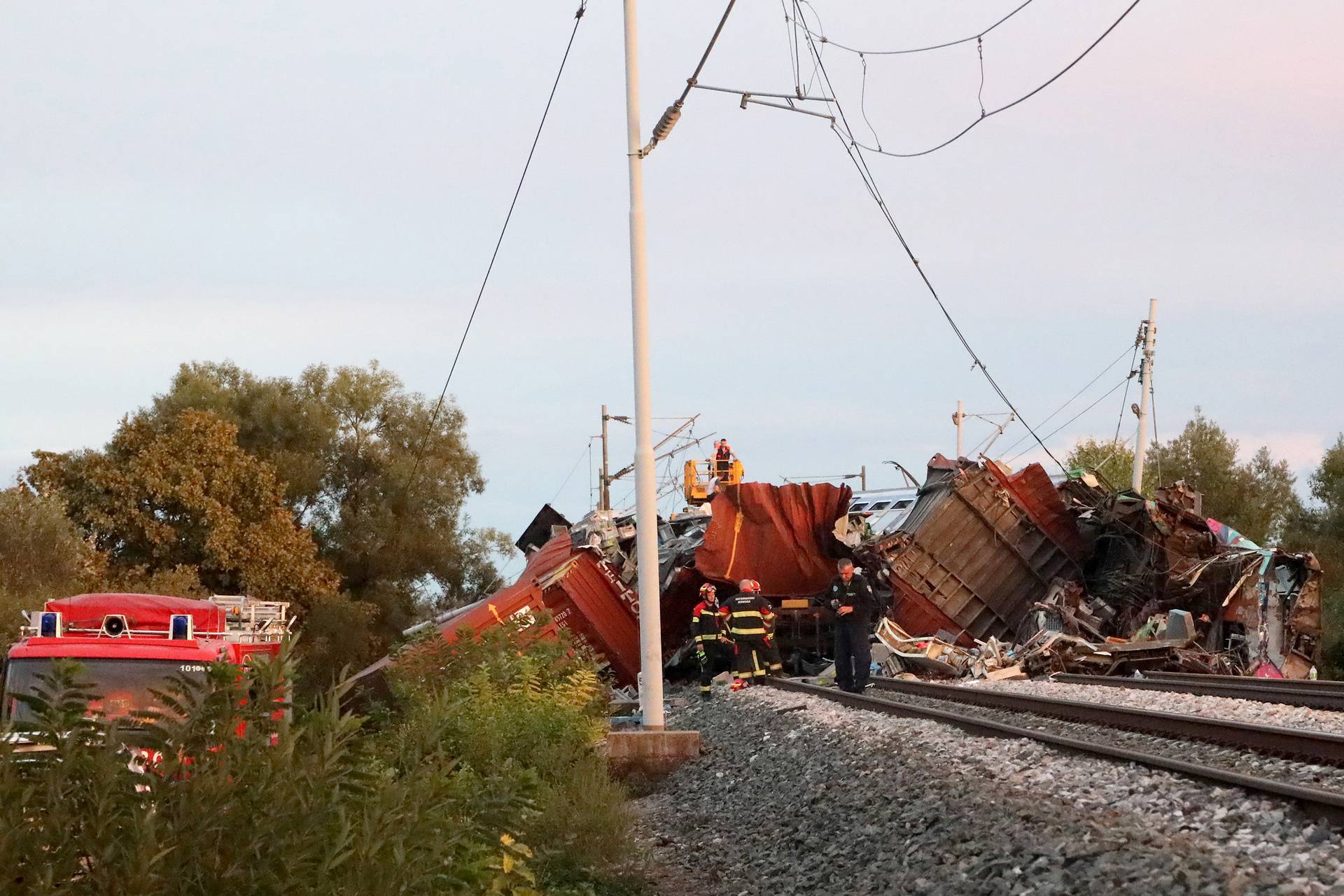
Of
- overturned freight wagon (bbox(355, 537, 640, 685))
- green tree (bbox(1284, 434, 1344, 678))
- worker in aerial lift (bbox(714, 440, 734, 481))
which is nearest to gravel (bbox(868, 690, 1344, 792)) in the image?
overturned freight wagon (bbox(355, 537, 640, 685))

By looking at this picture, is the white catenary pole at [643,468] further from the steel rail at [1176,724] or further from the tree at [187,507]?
the tree at [187,507]

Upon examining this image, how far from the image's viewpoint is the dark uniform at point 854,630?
704 inches

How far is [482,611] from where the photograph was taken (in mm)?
23500

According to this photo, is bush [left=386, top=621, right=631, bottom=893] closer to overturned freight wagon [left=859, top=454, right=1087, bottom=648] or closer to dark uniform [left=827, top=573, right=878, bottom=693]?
dark uniform [left=827, top=573, right=878, bottom=693]

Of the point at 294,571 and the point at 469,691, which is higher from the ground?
the point at 294,571

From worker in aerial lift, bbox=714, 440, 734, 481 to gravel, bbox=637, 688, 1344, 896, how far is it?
19010mm

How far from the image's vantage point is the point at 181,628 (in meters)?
13.1

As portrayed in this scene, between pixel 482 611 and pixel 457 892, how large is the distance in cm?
1830

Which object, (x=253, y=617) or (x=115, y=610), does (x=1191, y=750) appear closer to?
(x=115, y=610)

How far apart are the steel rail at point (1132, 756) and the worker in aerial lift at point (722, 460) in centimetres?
1628

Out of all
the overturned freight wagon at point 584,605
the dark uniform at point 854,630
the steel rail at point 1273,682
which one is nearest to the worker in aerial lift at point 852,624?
the dark uniform at point 854,630

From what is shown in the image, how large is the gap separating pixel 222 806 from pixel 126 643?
8071mm

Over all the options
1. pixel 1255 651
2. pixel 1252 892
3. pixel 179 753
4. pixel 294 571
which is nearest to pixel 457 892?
pixel 179 753

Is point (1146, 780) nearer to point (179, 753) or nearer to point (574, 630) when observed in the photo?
point (179, 753)
